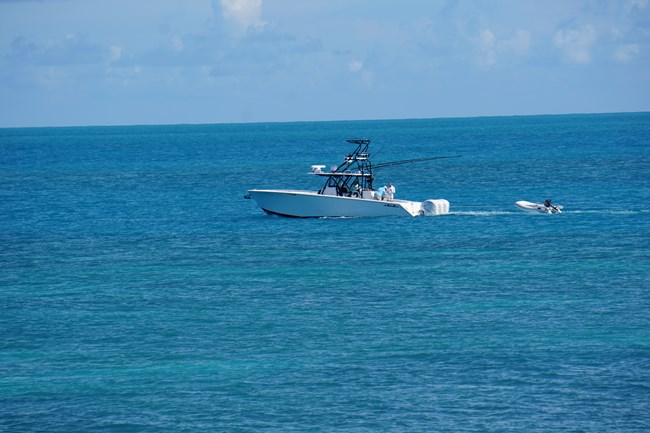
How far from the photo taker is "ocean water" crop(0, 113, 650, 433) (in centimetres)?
3084

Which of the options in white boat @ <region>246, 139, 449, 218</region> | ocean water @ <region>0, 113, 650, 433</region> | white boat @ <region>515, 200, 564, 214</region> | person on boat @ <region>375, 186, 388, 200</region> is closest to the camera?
ocean water @ <region>0, 113, 650, 433</region>

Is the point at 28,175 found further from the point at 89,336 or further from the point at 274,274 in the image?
the point at 89,336

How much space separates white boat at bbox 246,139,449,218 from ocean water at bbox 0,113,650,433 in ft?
3.38

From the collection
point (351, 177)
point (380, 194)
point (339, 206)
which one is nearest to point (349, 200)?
point (339, 206)

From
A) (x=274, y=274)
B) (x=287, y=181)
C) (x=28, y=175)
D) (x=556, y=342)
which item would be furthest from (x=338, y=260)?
(x=28, y=175)

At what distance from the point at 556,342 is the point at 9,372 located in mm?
19054

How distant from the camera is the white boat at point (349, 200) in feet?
235

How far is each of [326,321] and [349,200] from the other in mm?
30714

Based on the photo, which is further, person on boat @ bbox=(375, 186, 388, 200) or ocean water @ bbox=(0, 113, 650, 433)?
person on boat @ bbox=(375, 186, 388, 200)

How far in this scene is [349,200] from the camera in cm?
7162

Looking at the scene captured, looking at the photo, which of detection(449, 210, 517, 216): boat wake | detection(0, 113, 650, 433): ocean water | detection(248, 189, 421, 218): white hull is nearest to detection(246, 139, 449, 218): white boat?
detection(248, 189, 421, 218): white hull

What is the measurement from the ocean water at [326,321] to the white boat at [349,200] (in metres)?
1.03

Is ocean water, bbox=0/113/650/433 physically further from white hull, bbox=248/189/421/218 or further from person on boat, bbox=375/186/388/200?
person on boat, bbox=375/186/388/200

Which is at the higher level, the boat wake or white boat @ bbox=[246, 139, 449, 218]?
white boat @ bbox=[246, 139, 449, 218]
